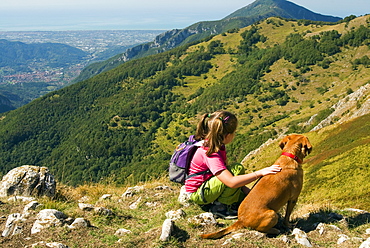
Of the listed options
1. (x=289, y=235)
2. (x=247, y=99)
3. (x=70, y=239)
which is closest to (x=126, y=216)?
(x=70, y=239)

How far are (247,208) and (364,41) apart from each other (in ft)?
758

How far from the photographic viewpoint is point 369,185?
1898cm

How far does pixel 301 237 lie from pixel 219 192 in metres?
2.08

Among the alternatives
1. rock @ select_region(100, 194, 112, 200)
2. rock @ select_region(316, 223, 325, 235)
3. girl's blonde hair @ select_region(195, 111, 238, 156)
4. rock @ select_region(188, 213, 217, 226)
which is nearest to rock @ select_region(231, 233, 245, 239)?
rock @ select_region(188, 213, 217, 226)

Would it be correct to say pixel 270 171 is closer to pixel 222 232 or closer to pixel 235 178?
pixel 235 178

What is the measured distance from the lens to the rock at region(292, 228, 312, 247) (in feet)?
18.8

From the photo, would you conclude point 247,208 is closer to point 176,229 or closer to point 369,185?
point 176,229

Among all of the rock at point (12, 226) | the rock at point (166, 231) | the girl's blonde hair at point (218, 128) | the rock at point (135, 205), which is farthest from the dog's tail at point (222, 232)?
the rock at point (12, 226)

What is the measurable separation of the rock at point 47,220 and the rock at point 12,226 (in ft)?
1.14

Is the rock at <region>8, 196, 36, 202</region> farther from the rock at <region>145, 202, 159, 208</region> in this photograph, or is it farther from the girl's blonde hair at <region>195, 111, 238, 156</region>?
the girl's blonde hair at <region>195, 111, 238, 156</region>

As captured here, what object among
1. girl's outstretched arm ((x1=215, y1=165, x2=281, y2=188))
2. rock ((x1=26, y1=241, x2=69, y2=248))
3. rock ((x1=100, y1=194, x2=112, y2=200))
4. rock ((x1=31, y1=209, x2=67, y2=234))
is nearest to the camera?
rock ((x1=26, y1=241, x2=69, y2=248))

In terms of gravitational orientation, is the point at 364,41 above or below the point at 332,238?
above

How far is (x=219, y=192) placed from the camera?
267 inches

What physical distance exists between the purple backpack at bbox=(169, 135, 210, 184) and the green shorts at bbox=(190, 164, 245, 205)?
39cm
